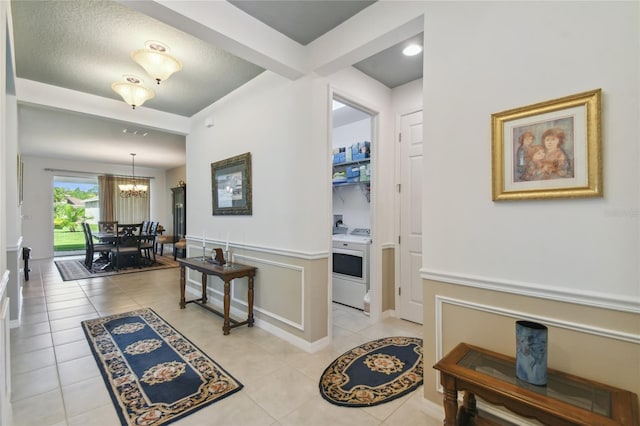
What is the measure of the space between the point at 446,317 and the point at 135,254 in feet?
23.0

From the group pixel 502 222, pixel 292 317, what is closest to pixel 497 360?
pixel 502 222

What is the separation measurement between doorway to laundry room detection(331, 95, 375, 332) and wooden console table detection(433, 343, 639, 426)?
1.80 meters

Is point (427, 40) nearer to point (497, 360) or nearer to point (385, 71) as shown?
point (385, 71)

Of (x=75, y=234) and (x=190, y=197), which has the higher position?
(x=190, y=197)

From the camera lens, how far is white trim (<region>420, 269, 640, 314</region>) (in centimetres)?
120

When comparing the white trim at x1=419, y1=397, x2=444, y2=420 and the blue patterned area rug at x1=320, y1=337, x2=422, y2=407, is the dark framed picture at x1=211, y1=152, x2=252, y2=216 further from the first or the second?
the white trim at x1=419, y1=397, x2=444, y2=420

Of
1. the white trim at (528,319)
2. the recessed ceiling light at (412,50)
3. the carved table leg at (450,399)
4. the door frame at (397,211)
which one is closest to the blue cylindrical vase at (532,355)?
the white trim at (528,319)

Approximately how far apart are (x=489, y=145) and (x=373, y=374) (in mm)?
1803

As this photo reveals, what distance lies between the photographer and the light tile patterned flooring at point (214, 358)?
177 cm

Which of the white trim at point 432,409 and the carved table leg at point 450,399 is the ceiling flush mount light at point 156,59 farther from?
the white trim at point 432,409

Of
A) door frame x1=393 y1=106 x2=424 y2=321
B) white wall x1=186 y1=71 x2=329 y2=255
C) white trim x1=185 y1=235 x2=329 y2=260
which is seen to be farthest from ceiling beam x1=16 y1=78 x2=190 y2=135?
door frame x1=393 y1=106 x2=424 y2=321

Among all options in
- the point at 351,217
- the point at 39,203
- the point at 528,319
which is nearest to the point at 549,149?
the point at 528,319

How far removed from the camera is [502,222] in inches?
59.8

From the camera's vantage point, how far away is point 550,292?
4.48 ft
